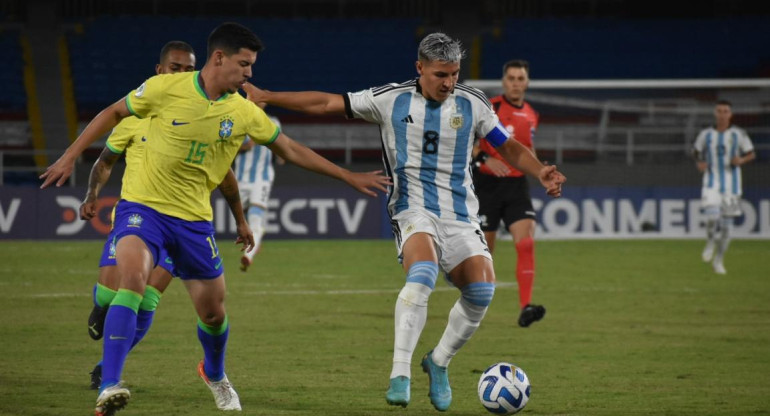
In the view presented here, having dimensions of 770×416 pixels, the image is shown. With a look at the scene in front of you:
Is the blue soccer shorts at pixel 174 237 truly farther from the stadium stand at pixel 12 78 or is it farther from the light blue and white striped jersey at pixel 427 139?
the stadium stand at pixel 12 78

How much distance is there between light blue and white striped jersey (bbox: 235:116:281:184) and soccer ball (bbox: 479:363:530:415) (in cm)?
909

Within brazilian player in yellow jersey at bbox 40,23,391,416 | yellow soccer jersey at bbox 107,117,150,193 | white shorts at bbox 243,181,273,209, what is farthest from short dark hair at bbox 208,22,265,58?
white shorts at bbox 243,181,273,209

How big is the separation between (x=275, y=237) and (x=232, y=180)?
15.1 m

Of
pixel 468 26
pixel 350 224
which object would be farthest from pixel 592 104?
pixel 468 26

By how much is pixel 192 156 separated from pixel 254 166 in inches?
357

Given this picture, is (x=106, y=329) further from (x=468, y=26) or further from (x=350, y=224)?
(x=468, y=26)

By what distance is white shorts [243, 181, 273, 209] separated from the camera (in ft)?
48.5

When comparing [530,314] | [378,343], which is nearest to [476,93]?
[378,343]

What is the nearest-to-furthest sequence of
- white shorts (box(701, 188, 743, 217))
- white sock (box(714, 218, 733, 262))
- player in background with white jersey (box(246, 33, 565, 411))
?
player in background with white jersey (box(246, 33, 565, 411)) < white sock (box(714, 218, 733, 262)) < white shorts (box(701, 188, 743, 217))

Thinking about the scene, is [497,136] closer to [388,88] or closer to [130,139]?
[388,88]

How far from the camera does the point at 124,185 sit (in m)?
6.12

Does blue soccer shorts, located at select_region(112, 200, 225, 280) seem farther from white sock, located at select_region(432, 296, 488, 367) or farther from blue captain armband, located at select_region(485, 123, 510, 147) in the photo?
blue captain armband, located at select_region(485, 123, 510, 147)

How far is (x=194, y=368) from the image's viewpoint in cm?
774

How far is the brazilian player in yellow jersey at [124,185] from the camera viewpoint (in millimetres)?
6402
